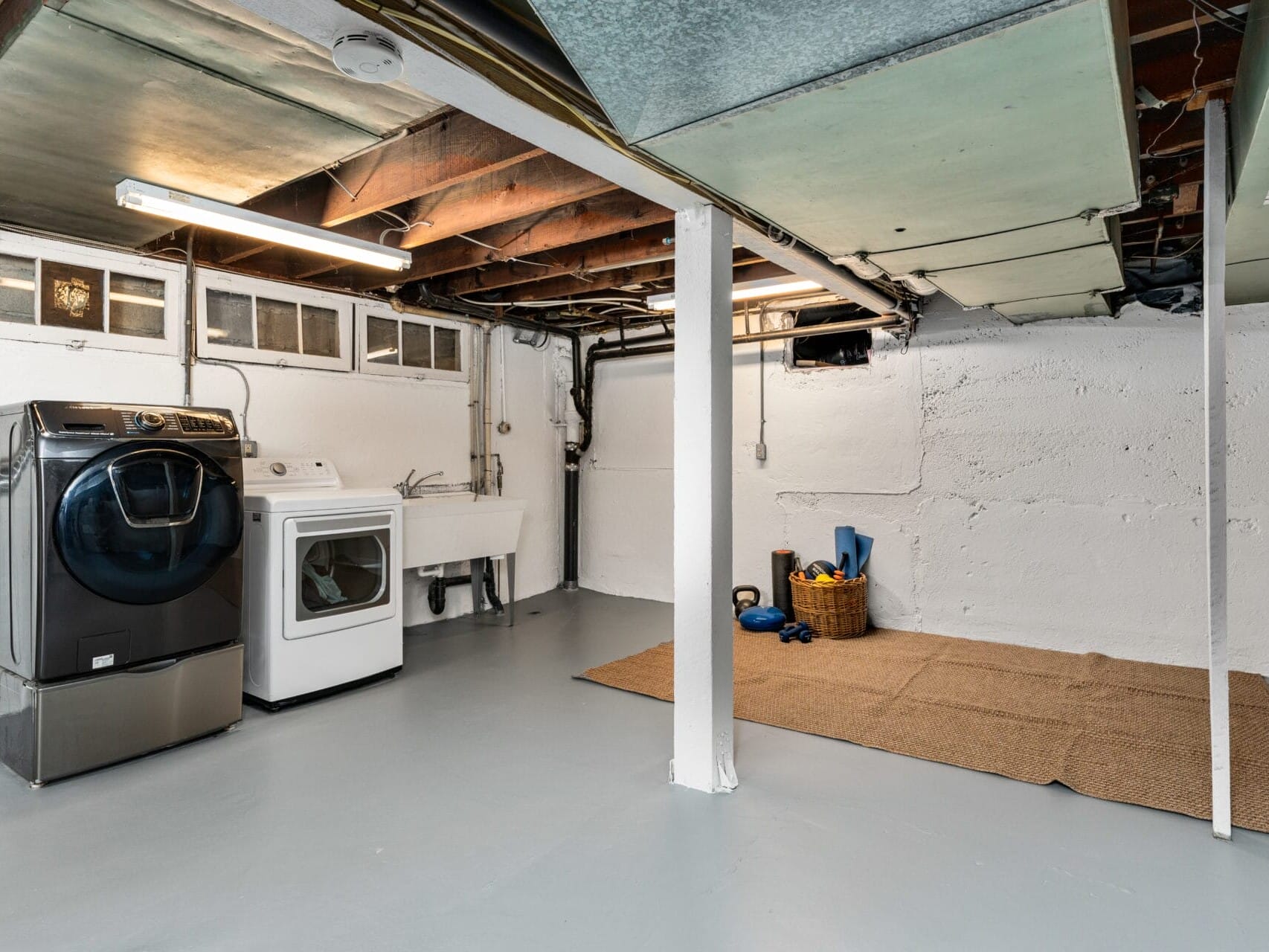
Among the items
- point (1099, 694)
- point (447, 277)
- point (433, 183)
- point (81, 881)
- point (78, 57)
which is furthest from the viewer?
point (447, 277)

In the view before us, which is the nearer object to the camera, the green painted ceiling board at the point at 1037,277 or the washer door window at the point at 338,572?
the green painted ceiling board at the point at 1037,277

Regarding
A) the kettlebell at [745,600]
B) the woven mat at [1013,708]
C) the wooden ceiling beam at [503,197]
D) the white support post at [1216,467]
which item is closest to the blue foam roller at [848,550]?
the woven mat at [1013,708]

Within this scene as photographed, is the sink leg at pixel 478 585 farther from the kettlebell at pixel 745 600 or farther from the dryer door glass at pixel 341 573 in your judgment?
the kettlebell at pixel 745 600

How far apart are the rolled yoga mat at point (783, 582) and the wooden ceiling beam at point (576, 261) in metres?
2.37

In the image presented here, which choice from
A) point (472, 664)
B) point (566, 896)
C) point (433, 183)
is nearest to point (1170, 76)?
point (433, 183)

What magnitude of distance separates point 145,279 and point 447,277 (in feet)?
5.83

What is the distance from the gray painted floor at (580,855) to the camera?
5.86 feet

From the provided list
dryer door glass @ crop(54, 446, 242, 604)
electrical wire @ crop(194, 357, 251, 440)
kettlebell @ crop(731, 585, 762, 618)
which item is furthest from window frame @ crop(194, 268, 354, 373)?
kettlebell @ crop(731, 585, 762, 618)

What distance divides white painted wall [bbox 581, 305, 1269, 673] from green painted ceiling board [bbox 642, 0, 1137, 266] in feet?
7.34

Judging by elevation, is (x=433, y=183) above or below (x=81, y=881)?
above

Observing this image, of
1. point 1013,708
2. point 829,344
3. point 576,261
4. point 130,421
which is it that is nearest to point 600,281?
point 576,261

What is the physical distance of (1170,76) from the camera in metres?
2.18

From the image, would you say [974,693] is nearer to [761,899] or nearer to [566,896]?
[761,899]

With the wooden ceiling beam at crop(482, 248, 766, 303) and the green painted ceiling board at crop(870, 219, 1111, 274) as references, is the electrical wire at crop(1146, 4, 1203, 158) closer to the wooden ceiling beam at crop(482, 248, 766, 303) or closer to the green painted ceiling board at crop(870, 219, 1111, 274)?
the green painted ceiling board at crop(870, 219, 1111, 274)
